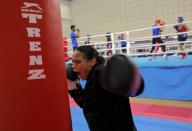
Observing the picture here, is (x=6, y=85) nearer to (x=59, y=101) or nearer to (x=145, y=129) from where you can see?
(x=59, y=101)

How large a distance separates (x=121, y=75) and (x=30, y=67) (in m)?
0.46

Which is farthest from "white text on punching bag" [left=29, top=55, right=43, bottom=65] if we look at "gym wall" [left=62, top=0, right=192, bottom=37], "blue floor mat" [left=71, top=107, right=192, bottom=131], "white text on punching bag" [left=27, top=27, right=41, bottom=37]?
"gym wall" [left=62, top=0, right=192, bottom=37]

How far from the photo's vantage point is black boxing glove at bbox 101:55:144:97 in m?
0.65

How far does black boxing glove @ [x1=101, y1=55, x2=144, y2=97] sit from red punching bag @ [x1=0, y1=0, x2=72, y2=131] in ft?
1.28

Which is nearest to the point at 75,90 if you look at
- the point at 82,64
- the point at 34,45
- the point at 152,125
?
the point at 82,64

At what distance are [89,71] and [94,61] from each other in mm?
56

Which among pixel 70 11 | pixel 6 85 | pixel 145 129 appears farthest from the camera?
pixel 70 11

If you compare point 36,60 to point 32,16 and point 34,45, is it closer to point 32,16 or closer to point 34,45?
point 34,45

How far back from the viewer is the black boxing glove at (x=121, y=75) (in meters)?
0.65

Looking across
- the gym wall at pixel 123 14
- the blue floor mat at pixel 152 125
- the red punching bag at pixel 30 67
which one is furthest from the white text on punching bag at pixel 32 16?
the gym wall at pixel 123 14

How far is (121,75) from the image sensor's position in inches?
25.7

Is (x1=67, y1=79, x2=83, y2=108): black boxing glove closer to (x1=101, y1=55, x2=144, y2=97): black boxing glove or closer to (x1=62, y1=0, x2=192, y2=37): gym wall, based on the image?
(x1=101, y1=55, x2=144, y2=97): black boxing glove

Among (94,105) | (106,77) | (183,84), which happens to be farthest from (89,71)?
(183,84)

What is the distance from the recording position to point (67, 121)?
1082mm
